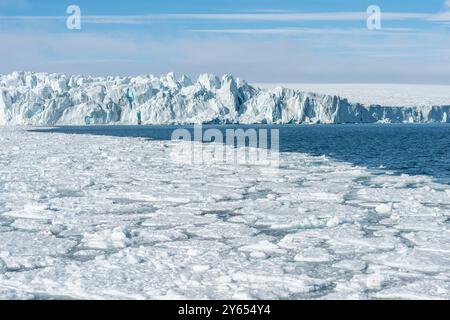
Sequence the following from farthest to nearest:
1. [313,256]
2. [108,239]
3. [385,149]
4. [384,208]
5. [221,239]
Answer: [385,149]
[384,208]
[221,239]
[108,239]
[313,256]

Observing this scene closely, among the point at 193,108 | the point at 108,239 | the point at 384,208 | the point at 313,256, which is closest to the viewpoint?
the point at 313,256

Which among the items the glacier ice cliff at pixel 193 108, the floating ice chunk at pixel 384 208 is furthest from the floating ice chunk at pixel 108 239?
the glacier ice cliff at pixel 193 108

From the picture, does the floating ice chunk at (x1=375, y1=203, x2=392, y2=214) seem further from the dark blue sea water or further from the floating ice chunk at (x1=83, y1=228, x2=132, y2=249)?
the dark blue sea water

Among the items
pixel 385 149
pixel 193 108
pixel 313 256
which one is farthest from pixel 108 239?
pixel 193 108

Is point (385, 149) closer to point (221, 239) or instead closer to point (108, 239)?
point (221, 239)

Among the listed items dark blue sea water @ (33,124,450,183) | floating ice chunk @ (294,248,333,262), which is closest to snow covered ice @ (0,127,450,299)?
floating ice chunk @ (294,248,333,262)

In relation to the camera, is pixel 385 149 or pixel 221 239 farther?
pixel 385 149

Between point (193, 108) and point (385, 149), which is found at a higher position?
point (193, 108)
